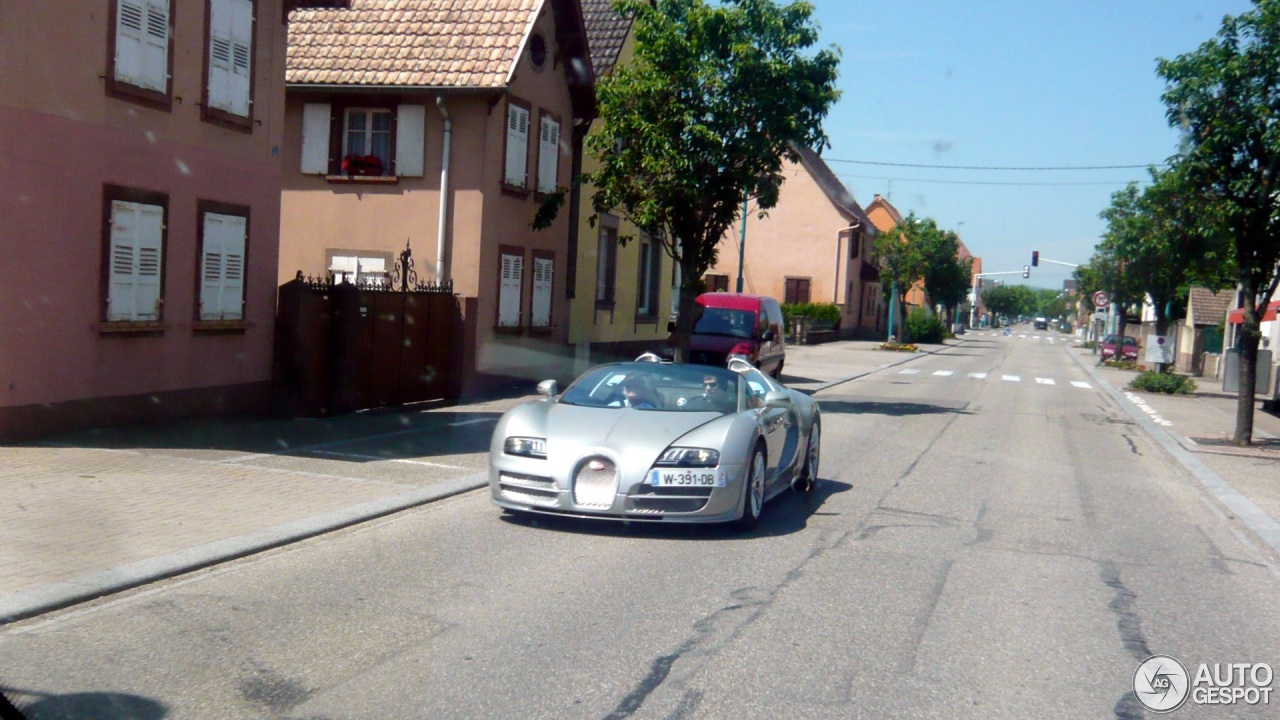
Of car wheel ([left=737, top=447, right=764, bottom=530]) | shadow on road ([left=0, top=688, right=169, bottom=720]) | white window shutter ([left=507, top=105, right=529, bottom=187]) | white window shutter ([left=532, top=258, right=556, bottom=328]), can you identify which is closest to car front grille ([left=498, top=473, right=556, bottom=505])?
car wheel ([left=737, top=447, right=764, bottom=530])

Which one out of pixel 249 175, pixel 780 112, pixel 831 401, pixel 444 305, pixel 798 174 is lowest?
pixel 831 401

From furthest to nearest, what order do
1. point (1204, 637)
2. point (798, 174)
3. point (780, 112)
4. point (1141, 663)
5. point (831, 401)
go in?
point (798, 174), point (831, 401), point (780, 112), point (1204, 637), point (1141, 663)

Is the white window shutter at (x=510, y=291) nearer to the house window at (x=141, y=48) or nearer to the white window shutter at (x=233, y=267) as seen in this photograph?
the white window shutter at (x=233, y=267)

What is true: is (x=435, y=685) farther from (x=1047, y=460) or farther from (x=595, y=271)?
(x=595, y=271)

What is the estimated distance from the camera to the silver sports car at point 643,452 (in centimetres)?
830

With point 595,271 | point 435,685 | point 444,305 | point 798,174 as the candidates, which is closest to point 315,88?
point 444,305

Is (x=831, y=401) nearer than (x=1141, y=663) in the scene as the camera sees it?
No

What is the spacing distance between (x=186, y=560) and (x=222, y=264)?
813 cm

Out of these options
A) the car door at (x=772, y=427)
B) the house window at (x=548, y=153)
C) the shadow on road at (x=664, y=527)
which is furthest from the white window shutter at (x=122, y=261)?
the house window at (x=548, y=153)

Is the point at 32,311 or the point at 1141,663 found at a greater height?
the point at 32,311

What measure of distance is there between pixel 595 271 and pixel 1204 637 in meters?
20.1

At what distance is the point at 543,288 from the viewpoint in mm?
22766

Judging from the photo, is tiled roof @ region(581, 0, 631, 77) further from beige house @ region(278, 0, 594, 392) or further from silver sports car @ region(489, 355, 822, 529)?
silver sports car @ region(489, 355, 822, 529)

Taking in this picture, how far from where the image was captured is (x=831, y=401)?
23.9m
